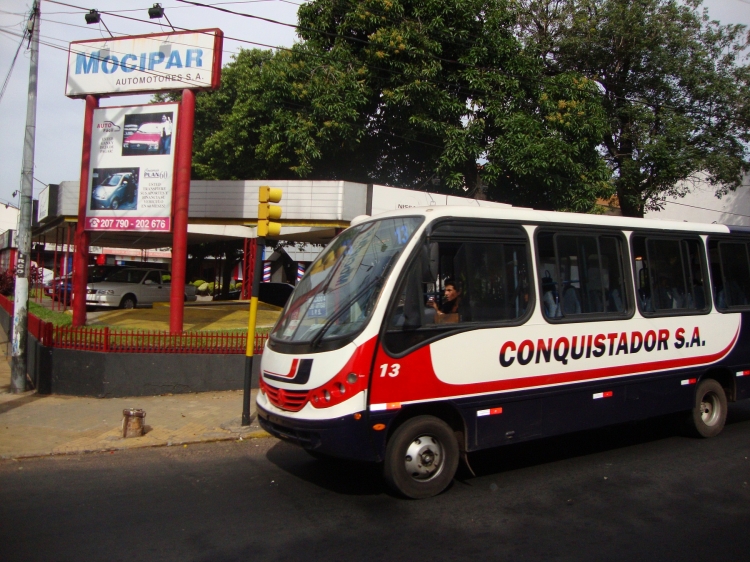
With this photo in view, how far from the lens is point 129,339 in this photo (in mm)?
11172

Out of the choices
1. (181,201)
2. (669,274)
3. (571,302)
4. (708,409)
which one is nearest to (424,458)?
(571,302)

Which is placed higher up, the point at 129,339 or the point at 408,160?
the point at 408,160

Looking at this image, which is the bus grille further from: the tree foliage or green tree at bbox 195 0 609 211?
green tree at bbox 195 0 609 211

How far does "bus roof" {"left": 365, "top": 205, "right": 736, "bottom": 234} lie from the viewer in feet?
21.1

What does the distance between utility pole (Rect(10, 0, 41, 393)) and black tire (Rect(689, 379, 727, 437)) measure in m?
10.5

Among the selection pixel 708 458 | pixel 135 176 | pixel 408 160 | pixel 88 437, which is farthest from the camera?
pixel 408 160

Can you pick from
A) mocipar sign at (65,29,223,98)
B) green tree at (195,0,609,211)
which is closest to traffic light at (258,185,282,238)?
mocipar sign at (65,29,223,98)

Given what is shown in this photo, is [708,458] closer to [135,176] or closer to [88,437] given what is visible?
[88,437]

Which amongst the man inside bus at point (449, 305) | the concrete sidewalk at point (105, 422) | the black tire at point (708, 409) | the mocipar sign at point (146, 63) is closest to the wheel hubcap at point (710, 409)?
Result: the black tire at point (708, 409)

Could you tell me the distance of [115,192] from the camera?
43.7ft

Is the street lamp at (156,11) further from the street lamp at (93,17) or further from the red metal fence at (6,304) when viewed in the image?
the red metal fence at (6,304)

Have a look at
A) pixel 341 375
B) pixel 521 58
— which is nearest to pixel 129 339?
pixel 341 375

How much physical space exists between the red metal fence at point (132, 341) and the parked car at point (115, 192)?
2897mm

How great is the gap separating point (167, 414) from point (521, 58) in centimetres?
1354
